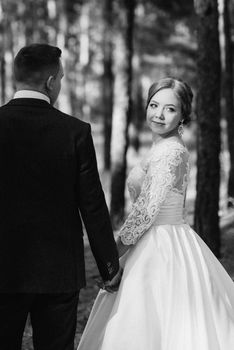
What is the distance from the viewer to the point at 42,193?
3.40 meters

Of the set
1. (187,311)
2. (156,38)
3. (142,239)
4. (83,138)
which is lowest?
(187,311)

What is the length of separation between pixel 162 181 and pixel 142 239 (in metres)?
0.45

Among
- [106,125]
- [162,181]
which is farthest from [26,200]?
[106,125]

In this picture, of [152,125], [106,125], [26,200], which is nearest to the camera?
[26,200]

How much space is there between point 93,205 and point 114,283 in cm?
70

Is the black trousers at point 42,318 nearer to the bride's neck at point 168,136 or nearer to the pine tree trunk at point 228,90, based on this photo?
the bride's neck at point 168,136

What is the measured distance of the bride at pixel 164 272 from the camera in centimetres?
394

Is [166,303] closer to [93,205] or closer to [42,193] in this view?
[93,205]

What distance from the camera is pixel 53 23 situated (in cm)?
2745

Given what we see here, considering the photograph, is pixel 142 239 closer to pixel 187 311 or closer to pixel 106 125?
pixel 187 311

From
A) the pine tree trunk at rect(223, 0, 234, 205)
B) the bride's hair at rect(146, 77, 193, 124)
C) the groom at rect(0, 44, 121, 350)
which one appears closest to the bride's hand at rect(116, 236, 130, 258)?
the groom at rect(0, 44, 121, 350)

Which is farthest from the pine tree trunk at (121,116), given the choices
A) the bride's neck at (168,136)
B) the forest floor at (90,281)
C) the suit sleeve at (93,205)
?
the suit sleeve at (93,205)

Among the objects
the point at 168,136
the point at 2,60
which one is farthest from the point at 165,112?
the point at 2,60

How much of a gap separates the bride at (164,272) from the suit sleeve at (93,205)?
510 mm
